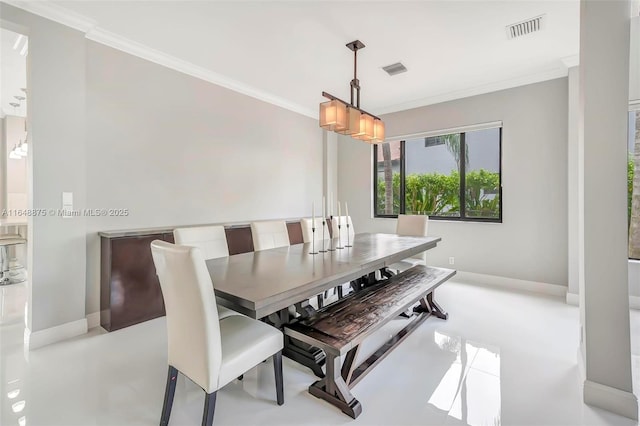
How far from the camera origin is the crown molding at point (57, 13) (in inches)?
94.3

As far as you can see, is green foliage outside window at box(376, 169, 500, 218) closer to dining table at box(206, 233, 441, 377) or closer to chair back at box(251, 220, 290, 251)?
dining table at box(206, 233, 441, 377)

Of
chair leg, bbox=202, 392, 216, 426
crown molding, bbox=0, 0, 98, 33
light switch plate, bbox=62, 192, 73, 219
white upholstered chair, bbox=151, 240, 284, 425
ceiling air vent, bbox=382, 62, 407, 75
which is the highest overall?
ceiling air vent, bbox=382, 62, 407, 75

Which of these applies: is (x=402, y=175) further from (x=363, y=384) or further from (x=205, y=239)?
(x=363, y=384)

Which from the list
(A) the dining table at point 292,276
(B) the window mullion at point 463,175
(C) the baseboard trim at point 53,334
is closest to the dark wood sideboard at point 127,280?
(C) the baseboard trim at point 53,334

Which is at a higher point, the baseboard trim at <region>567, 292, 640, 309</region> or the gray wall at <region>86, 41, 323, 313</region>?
the gray wall at <region>86, 41, 323, 313</region>

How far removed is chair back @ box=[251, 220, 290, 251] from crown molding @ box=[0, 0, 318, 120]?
88.1 inches

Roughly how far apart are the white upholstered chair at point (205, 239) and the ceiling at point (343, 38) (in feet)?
6.45

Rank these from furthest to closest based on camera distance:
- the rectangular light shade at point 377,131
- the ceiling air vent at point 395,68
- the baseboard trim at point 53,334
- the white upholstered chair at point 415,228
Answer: the white upholstered chair at point 415,228
the ceiling air vent at point 395,68
the rectangular light shade at point 377,131
the baseboard trim at point 53,334

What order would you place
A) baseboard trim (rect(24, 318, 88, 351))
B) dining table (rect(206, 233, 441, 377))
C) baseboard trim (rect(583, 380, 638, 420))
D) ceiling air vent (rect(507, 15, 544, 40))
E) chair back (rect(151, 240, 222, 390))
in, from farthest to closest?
ceiling air vent (rect(507, 15, 544, 40))
baseboard trim (rect(24, 318, 88, 351))
baseboard trim (rect(583, 380, 638, 420))
dining table (rect(206, 233, 441, 377))
chair back (rect(151, 240, 222, 390))

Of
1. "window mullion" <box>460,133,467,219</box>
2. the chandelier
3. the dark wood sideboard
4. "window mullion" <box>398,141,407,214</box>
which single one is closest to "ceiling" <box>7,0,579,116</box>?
the chandelier

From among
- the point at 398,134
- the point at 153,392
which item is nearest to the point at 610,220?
the point at 153,392

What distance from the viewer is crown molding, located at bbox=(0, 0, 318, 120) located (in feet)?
8.09

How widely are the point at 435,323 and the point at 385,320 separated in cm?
133

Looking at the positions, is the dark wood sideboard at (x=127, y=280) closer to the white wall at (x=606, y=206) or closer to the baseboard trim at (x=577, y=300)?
the white wall at (x=606, y=206)
